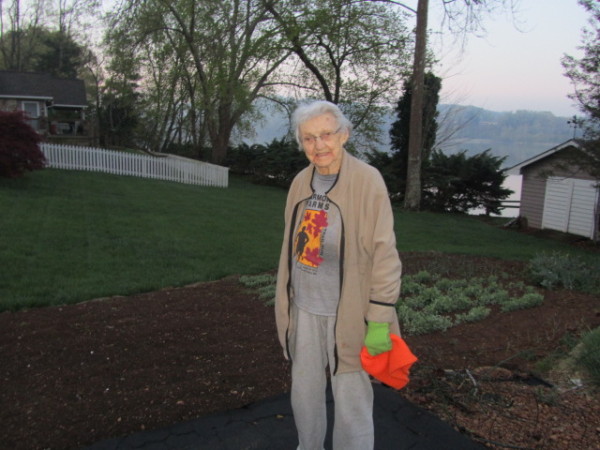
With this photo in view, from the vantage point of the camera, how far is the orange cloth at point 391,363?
2328 millimetres

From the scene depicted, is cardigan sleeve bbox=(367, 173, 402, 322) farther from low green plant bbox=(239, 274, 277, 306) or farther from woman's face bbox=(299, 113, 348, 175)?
low green plant bbox=(239, 274, 277, 306)

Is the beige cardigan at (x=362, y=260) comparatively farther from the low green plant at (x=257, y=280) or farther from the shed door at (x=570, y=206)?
the shed door at (x=570, y=206)

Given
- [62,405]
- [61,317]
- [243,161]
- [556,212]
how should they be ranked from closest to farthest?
[62,405] < [61,317] < [556,212] < [243,161]

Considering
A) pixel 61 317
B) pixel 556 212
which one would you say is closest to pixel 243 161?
pixel 556 212

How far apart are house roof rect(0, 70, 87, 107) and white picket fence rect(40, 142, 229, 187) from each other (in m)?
11.4

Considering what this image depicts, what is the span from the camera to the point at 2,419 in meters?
3.26

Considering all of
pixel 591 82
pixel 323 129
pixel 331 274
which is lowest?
pixel 331 274

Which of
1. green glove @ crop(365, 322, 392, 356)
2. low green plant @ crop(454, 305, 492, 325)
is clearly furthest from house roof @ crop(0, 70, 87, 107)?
green glove @ crop(365, 322, 392, 356)

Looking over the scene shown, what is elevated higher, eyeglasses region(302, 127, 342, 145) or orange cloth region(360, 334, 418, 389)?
eyeglasses region(302, 127, 342, 145)

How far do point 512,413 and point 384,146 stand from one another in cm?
2270

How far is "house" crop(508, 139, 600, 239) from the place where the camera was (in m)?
17.7

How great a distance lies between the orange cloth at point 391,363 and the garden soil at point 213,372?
40.7 inches

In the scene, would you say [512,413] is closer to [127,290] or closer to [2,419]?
[2,419]

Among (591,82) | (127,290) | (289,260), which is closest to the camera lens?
(289,260)
